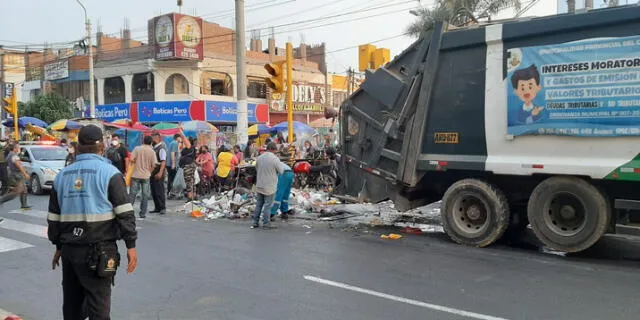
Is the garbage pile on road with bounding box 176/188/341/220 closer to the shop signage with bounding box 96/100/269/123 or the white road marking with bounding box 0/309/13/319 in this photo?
the white road marking with bounding box 0/309/13/319

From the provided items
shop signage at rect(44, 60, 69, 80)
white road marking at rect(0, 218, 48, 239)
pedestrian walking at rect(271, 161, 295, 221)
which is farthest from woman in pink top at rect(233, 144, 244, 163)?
shop signage at rect(44, 60, 69, 80)

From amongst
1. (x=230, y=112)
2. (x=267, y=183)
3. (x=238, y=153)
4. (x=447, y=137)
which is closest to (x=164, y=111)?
(x=230, y=112)

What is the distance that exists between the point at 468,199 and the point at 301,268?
2.93 m

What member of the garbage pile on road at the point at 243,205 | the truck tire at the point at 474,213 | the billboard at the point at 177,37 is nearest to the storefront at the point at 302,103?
the billboard at the point at 177,37

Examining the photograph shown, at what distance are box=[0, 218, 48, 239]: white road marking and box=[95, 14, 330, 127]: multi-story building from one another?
23.9 meters

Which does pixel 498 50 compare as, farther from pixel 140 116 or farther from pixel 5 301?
pixel 140 116

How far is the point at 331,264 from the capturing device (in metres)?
7.25

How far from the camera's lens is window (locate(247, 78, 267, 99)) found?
40703 millimetres

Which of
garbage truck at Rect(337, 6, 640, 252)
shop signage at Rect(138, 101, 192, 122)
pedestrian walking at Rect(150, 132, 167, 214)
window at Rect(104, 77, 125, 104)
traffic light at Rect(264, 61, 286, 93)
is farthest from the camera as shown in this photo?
window at Rect(104, 77, 125, 104)

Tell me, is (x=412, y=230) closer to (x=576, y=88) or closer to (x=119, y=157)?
(x=576, y=88)

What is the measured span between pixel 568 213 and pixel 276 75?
9.42m

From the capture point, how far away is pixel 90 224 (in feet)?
12.5

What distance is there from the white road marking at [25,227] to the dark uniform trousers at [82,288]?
6474mm

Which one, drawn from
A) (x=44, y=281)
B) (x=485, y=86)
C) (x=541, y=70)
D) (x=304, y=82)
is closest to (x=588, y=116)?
(x=541, y=70)
